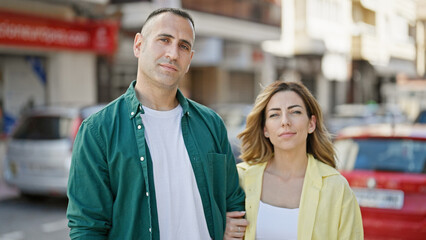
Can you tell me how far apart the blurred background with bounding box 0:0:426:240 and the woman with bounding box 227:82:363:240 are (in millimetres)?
3855

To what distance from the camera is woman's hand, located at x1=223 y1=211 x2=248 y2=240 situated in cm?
272

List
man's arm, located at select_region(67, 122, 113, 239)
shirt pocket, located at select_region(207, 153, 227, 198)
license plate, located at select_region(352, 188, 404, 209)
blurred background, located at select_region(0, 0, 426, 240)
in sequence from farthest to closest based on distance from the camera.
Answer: blurred background, located at select_region(0, 0, 426, 240)
license plate, located at select_region(352, 188, 404, 209)
shirt pocket, located at select_region(207, 153, 227, 198)
man's arm, located at select_region(67, 122, 113, 239)

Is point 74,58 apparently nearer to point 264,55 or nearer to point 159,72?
point 264,55

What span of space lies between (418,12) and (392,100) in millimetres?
18505

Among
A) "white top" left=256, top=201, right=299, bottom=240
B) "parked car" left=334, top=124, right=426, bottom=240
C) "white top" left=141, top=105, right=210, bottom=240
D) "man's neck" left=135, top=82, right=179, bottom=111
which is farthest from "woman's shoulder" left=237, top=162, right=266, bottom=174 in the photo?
"parked car" left=334, top=124, right=426, bottom=240

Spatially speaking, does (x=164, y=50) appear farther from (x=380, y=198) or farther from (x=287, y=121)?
(x=380, y=198)

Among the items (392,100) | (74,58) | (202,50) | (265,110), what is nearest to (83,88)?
(74,58)

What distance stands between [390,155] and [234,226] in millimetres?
Answer: 3246

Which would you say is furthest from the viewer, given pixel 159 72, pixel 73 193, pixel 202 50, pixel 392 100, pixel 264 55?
pixel 392 100

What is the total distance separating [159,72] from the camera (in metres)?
2.42

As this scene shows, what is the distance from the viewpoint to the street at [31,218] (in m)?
7.36

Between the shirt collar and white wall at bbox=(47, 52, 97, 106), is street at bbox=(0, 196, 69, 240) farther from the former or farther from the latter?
the shirt collar

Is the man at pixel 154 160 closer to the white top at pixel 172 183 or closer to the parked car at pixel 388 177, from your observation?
the white top at pixel 172 183

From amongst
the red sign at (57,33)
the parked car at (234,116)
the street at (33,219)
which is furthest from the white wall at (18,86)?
the parked car at (234,116)
